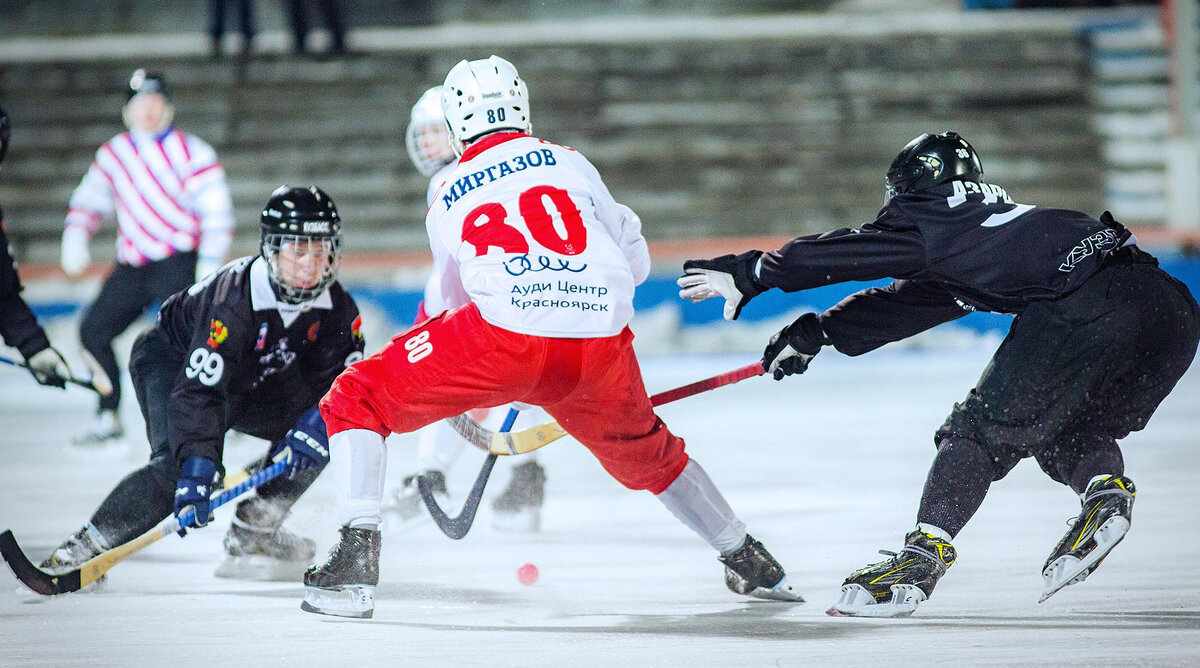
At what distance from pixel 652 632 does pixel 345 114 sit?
8557mm

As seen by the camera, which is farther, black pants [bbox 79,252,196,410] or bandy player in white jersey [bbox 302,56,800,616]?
black pants [bbox 79,252,196,410]

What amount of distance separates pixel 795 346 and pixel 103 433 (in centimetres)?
349

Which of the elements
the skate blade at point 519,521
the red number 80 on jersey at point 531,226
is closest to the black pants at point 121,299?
the skate blade at point 519,521

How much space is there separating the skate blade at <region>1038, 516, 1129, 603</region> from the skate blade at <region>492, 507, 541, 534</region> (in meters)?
1.69

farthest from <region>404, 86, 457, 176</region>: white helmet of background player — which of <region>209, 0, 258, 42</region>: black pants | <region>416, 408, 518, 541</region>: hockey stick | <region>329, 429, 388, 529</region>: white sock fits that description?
<region>209, 0, 258, 42</region>: black pants

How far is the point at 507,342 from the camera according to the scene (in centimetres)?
287

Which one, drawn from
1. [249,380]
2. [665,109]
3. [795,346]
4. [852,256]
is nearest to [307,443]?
[249,380]

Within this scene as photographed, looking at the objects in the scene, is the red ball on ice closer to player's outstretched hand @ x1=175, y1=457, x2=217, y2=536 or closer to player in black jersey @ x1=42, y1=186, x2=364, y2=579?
player in black jersey @ x1=42, y1=186, x2=364, y2=579

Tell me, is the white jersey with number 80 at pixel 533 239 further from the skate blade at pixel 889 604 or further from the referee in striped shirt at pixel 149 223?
the referee in striped shirt at pixel 149 223

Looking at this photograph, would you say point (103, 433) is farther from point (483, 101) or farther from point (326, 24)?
point (326, 24)

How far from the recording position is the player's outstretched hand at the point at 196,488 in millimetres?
3211

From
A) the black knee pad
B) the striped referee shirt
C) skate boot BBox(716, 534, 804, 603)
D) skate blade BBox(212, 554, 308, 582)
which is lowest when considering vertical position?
skate boot BBox(716, 534, 804, 603)

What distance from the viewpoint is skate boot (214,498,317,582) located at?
11.7 feet

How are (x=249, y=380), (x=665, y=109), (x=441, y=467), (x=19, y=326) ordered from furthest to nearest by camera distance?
(x=665, y=109)
(x=441, y=467)
(x=19, y=326)
(x=249, y=380)
